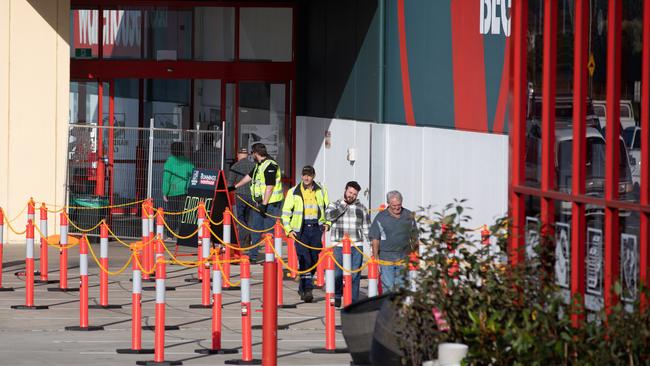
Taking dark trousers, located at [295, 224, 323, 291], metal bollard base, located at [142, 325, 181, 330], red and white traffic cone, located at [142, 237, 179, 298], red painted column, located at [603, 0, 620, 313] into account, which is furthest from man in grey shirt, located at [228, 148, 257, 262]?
red painted column, located at [603, 0, 620, 313]

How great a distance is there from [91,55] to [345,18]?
666cm

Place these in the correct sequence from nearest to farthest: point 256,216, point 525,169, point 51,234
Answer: point 525,169, point 256,216, point 51,234

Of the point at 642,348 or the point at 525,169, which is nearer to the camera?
the point at 642,348

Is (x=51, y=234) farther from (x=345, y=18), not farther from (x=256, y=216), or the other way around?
(x=345, y=18)

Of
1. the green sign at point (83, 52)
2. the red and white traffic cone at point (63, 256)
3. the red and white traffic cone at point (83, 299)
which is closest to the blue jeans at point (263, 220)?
the red and white traffic cone at point (63, 256)

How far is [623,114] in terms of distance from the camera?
30.9ft

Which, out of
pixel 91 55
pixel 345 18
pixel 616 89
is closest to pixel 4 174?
pixel 91 55

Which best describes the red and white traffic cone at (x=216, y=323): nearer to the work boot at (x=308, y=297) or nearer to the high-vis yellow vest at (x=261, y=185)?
the work boot at (x=308, y=297)

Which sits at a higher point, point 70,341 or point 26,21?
point 26,21

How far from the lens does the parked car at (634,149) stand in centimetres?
915

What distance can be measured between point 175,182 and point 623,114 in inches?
727

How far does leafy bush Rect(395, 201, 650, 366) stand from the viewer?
8.24 m

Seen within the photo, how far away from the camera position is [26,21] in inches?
1101

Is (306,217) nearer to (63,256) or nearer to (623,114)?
(63,256)
